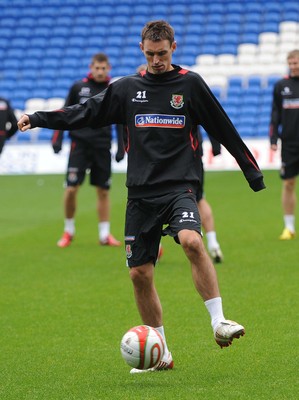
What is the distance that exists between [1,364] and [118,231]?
800cm

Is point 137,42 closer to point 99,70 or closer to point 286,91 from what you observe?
point 286,91

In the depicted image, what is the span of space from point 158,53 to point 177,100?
0.33 meters

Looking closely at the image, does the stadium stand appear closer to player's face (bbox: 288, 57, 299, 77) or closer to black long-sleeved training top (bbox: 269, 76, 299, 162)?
black long-sleeved training top (bbox: 269, 76, 299, 162)

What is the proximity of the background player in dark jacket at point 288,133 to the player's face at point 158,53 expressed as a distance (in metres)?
6.91

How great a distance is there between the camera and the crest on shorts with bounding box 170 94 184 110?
249 inches

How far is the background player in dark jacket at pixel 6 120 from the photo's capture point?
15.4 m

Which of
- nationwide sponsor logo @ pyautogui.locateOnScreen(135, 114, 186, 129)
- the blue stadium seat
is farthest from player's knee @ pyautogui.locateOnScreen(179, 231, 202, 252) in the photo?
the blue stadium seat

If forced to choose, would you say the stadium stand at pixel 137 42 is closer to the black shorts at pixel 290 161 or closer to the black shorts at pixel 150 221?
the black shorts at pixel 290 161

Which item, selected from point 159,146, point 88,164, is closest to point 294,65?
point 88,164

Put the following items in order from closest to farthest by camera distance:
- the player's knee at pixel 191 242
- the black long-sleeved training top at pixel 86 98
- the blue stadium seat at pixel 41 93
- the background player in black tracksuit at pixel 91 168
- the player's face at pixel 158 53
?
the player's knee at pixel 191 242
the player's face at pixel 158 53
the black long-sleeved training top at pixel 86 98
the background player in black tracksuit at pixel 91 168
the blue stadium seat at pixel 41 93

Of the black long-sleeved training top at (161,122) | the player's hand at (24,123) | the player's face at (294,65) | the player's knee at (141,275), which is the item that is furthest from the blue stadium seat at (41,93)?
the player's knee at (141,275)

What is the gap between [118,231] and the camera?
571 inches

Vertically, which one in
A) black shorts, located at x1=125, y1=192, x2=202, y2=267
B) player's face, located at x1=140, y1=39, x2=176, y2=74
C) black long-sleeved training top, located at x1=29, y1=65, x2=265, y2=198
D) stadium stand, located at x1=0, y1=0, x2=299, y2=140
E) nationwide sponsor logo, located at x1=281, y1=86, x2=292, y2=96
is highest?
player's face, located at x1=140, y1=39, x2=176, y2=74

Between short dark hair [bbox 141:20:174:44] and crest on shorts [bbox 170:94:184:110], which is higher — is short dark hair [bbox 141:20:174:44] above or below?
above
